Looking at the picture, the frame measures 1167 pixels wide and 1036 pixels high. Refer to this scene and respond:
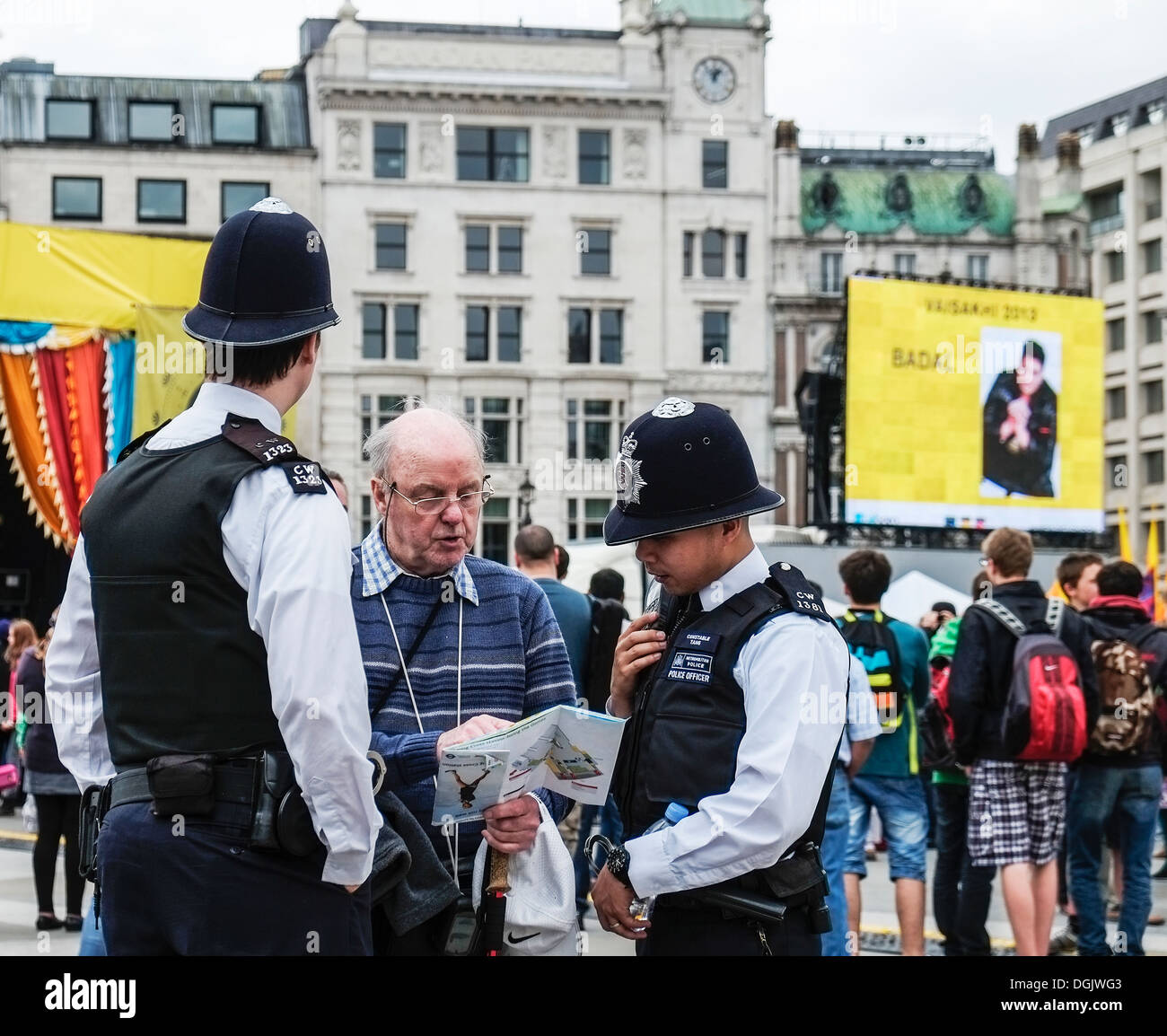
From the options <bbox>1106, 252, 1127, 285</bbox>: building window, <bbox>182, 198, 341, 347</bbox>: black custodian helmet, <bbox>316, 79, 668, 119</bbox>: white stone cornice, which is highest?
<bbox>316, 79, 668, 119</bbox>: white stone cornice

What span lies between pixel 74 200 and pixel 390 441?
4870 cm

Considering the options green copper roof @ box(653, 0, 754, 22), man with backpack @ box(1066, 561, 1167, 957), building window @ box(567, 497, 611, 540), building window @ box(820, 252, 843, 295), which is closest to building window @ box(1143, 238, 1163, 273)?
building window @ box(820, 252, 843, 295)

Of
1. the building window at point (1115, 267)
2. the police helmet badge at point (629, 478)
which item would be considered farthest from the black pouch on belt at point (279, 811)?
the building window at point (1115, 267)

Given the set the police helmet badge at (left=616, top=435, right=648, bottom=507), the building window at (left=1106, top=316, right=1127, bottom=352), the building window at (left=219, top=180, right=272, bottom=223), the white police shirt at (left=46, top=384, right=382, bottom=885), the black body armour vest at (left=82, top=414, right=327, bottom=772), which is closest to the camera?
the white police shirt at (left=46, top=384, right=382, bottom=885)

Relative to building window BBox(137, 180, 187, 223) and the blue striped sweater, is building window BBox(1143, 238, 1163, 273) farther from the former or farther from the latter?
the blue striped sweater

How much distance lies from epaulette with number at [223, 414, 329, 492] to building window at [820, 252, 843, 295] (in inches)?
2095

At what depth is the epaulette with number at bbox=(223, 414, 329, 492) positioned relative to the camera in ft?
10.4

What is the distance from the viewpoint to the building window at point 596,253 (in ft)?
168

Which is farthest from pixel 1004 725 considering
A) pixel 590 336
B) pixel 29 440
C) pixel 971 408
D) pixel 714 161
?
pixel 714 161

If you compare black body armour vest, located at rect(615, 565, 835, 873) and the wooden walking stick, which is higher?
black body armour vest, located at rect(615, 565, 835, 873)

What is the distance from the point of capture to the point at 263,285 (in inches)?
133

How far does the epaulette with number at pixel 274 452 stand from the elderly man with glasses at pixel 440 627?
2.47 feet

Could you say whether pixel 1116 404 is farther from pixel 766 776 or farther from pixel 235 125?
pixel 766 776
